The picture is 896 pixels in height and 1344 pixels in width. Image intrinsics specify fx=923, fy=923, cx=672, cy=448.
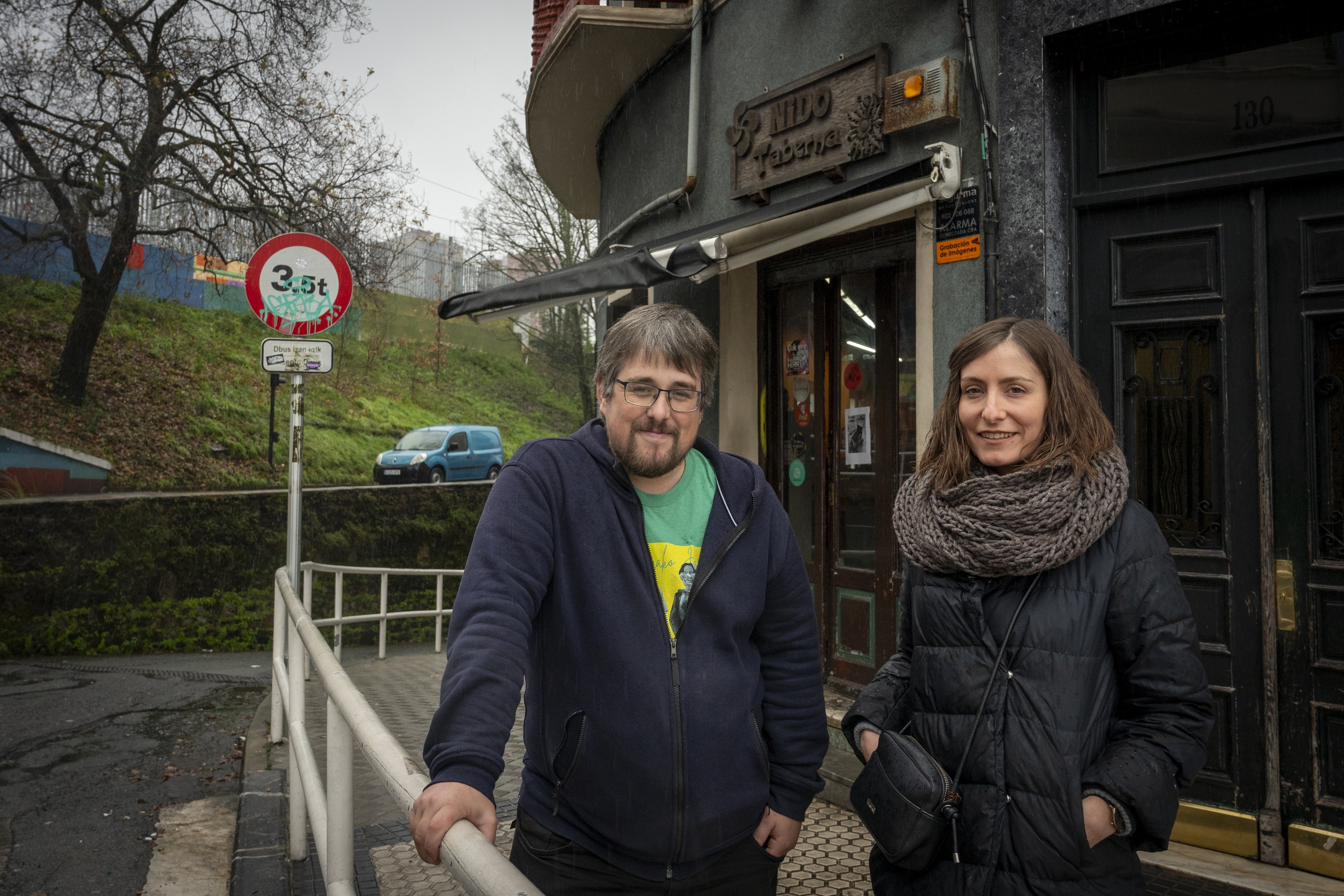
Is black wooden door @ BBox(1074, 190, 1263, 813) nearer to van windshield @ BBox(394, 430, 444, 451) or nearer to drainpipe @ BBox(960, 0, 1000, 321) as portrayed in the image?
drainpipe @ BBox(960, 0, 1000, 321)

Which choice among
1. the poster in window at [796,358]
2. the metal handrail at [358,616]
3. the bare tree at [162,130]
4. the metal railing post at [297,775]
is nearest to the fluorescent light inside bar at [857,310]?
the poster in window at [796,358]

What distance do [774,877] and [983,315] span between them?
3.10 m

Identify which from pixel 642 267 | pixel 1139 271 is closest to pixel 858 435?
pixel 642 267

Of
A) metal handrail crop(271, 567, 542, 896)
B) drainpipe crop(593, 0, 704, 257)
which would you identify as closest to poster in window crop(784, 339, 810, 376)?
drainpipe crop(593, 0, 704, 257)

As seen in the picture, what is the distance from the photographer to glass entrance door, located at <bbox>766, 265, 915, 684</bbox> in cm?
538

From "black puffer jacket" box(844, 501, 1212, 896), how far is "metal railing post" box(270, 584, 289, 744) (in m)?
3.55

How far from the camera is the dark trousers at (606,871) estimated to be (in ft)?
5.85

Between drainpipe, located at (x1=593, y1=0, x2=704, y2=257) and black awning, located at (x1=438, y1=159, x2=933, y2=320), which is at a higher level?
drainpipe, located at (x1=593, y1=0, x2=704, y2=257)

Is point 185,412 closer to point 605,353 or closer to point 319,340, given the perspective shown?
point 319,340

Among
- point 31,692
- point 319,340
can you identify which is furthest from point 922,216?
point 31,692

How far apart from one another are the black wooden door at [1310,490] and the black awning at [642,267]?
1.64 metres

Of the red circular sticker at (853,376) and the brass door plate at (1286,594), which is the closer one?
the brass door plate at (1286,594)

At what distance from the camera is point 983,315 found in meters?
4.37

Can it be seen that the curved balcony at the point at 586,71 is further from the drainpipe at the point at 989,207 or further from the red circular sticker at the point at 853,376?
the drainpipe at the point at 989,207
